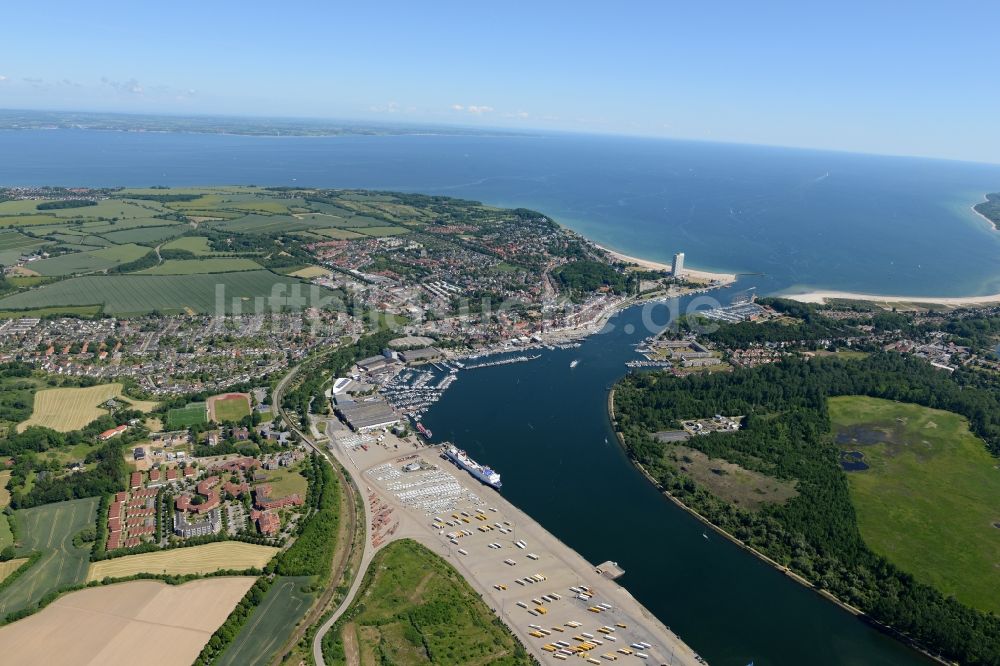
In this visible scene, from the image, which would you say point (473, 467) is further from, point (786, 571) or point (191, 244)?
point (191, 244)

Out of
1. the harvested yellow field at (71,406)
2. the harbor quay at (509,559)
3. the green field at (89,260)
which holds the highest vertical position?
the green field at (89,260)

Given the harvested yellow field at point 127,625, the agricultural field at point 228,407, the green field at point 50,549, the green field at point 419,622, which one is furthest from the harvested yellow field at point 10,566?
the green field at point 419,622

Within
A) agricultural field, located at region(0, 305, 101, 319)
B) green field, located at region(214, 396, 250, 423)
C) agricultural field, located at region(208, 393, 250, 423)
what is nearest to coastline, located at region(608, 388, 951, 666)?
green field, located at region(214, 396, 250, 423)

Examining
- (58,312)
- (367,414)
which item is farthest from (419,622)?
(58,312)

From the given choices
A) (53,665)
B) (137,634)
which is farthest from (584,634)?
(53,665)

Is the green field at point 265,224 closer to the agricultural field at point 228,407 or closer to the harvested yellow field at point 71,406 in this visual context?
the harvested yellow field at point 71,406

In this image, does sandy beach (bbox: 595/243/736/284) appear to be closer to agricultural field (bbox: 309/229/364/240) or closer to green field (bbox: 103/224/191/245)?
agricultural field (bbox: 309/229/364/240)
